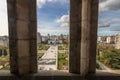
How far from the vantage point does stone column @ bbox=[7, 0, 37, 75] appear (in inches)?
144

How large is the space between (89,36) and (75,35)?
45 cm

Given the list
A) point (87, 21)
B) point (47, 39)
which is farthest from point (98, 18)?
point (47, 39)

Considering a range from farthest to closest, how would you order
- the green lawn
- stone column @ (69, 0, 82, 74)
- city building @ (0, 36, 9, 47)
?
the green lawn, city building @ (0, 36, 9, 47), stone column @ (69, 0, 82, 74)

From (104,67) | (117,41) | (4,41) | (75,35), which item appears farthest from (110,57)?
(4,41)

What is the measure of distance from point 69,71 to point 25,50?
1674 millimetres

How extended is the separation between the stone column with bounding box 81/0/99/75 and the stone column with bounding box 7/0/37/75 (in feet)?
5.40

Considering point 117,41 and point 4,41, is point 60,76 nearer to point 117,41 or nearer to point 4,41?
point 4,41

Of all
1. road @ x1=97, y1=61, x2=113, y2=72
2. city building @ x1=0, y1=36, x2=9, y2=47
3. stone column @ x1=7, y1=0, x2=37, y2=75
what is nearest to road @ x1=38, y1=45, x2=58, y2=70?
stone column @ x1=7, y1=0, x2=37, y2=75

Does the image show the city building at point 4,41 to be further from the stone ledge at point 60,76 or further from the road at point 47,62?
the road at point 47,62

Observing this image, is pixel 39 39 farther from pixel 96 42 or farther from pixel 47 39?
pixel 96 42

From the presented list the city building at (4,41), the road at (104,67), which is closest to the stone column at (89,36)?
the road at (104,67)

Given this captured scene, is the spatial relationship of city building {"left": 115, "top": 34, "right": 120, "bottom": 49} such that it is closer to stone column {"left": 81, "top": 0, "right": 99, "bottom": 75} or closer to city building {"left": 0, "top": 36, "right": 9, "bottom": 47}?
stone column {"left": 81, "top": 0, "right": 99, "bottom": 75}

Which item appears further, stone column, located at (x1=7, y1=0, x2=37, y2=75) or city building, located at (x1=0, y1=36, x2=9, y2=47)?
city building, located at (x1=0, y1=36, x2=9, y2=47)

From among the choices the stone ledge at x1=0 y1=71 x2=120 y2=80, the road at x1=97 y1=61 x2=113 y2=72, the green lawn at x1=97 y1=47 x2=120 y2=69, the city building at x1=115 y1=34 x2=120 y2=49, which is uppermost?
the city building at x1=115 y1=34 x2=120 y2=49
